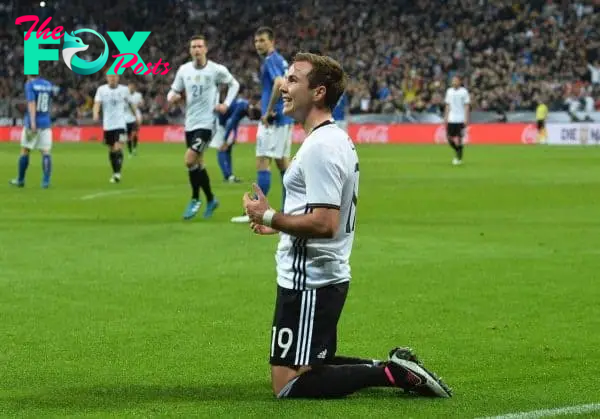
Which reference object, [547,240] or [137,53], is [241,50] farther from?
[547,240]

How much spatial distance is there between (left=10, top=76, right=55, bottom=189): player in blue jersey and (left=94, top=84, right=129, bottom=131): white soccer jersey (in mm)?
2167

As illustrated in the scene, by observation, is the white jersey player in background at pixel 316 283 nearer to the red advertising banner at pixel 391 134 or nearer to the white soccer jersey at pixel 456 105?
the white soccer jersey at pixel 456 105

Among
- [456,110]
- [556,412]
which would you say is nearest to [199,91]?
[556,412]

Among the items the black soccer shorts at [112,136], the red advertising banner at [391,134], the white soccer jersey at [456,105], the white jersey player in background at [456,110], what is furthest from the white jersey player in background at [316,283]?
the red advertising banner at [391,134]

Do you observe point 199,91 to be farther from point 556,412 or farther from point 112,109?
point 556,412

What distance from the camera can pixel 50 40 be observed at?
6488cm

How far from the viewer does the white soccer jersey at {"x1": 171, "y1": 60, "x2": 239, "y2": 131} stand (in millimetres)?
16516

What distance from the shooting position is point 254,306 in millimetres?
9086

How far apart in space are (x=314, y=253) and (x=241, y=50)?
183 feet

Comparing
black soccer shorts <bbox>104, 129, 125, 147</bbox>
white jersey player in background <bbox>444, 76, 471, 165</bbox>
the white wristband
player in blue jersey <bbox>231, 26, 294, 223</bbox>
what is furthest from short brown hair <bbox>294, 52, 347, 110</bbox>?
white jersey player in background <bbox>444, 76, 471, 165</bbox>

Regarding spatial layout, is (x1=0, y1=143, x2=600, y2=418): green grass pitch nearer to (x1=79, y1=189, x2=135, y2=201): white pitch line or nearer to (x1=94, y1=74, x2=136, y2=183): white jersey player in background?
(x1=79, y1=189, x2=135, y2=201): white pitch line

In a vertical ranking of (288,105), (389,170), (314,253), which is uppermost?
(288,105)

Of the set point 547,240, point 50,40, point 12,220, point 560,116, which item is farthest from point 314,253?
point 50,40

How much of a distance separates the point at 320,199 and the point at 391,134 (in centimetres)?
4288
